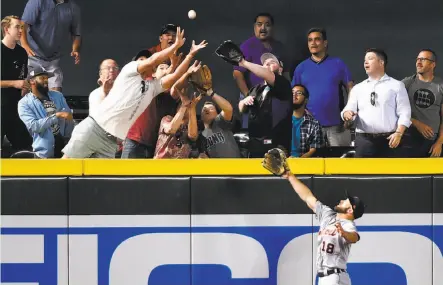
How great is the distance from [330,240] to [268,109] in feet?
4.25

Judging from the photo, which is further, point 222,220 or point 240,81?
point 240,81

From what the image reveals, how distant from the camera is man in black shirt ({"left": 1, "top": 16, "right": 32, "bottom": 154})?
23.5 ft

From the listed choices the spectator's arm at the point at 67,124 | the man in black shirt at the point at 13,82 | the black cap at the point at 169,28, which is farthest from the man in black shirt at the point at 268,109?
the man in black shirt at the point at 13,82

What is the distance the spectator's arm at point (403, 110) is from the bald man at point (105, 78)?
227cm

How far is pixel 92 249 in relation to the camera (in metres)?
6.79

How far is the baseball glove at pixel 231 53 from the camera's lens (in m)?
7.16

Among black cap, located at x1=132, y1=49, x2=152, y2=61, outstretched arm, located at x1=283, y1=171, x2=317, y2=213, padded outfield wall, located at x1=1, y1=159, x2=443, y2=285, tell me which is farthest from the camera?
black cap, located at x1=132, y1=49, x2=152, y2=61

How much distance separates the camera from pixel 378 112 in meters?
7.09

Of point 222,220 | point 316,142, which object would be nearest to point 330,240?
point 222,220

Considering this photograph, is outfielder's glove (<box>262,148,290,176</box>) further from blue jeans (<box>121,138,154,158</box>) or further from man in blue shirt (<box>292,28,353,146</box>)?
blue jeans (<box>121,138,154,158</box>)

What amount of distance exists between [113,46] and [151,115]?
69cm

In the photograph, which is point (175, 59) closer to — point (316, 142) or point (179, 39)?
point (179, 39)

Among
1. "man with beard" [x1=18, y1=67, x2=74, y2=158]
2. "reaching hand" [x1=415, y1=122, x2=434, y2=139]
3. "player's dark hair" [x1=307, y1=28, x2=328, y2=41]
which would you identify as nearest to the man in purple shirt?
"player's dark hair" [x1=307, y1=28, x2=328, y2=41]

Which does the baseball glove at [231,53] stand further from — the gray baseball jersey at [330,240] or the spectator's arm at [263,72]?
the gray baseball jersey at [330,240]
